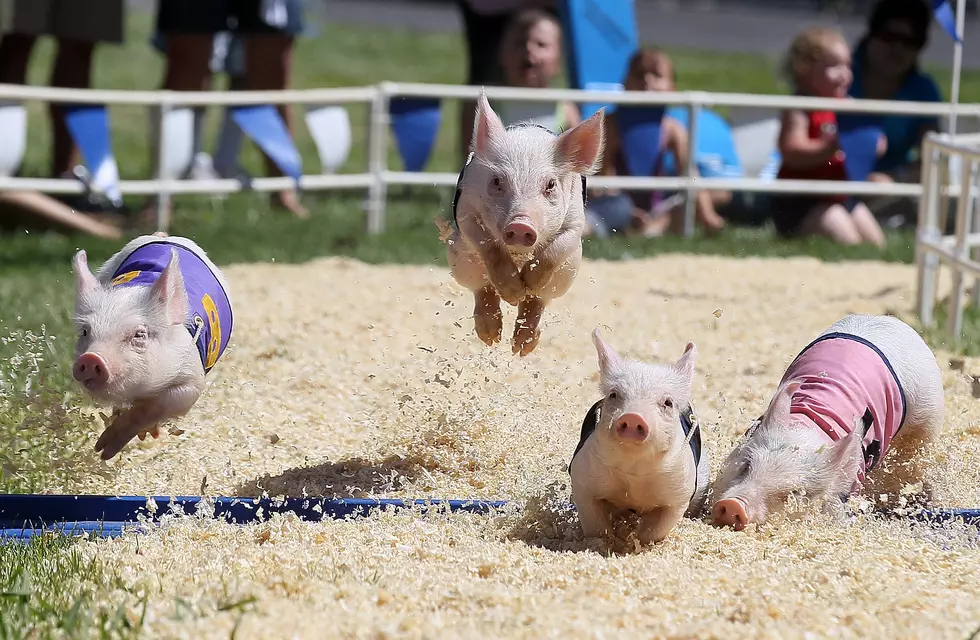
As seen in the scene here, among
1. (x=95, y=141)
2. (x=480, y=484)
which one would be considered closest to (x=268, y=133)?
(x=95, y=141)

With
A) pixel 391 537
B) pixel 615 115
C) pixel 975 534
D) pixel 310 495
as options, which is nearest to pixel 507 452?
pixel 310 495

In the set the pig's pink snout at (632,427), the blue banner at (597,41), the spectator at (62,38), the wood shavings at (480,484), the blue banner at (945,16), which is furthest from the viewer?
the blue banner at (597,41)

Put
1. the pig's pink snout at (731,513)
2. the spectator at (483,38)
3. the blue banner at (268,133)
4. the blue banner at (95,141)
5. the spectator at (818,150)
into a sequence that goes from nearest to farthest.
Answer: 1. the pig's pink snout at (731,513)
2. the blue banner at (95,141)
3. the blue banner at (268,133)
4. the spectator at (818,150)
5. the spectator at (483,38)

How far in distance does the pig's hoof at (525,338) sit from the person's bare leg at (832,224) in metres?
5.76

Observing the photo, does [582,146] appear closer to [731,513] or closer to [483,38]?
[731,513]

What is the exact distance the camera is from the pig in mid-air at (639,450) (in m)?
4.27

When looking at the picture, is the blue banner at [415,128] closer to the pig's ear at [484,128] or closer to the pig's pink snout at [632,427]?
the pig's ear at [484,128]

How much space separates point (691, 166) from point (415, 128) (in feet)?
6.79

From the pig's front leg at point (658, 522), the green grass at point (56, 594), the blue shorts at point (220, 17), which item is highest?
the blue shorts at point (220, 17)

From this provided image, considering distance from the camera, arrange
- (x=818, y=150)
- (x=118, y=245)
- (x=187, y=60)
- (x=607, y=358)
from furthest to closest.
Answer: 1. (x=187, y=60)
2. (x=818, y=150)
3. (x=118, y=245)
4. (x=607, y=358)

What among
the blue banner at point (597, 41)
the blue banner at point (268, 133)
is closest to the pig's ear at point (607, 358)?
the blue banner at point (268, 133)

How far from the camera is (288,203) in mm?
11445

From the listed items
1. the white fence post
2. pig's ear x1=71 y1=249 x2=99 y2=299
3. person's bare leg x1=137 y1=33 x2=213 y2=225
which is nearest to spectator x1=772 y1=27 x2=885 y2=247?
person's bare leg x1=137 y1=33 x2=213 y2=225

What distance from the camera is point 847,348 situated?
5.02 m
